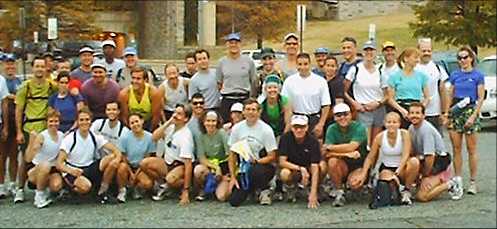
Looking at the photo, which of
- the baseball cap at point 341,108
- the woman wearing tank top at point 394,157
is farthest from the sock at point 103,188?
the woman wearing tank top at point 394,157

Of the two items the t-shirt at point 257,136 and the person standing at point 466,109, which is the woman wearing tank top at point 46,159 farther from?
the person standing at point 466,109

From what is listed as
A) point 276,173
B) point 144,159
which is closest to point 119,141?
point 144,159

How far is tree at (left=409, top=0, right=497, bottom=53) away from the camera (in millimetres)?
18266

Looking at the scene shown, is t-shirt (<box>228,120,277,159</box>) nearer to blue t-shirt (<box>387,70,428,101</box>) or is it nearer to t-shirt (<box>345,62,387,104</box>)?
t-shirt (<box>345,62,387,104</box>)

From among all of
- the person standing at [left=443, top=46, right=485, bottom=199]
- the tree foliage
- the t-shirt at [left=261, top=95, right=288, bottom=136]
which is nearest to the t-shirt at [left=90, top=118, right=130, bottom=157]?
the t-shirt at [left=261, top=95, right=288, bottom=136]

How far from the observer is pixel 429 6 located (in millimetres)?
21969

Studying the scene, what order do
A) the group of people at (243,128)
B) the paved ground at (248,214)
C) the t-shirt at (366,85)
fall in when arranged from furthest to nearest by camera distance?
the t-shirt at (366,85)
the group of people at (243,128)
the paved ground at (248,214)

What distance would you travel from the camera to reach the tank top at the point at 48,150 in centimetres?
969

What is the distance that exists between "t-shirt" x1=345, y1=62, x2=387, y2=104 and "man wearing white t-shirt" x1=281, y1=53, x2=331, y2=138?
0.44 m

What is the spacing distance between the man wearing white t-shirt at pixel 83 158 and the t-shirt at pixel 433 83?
3.47m

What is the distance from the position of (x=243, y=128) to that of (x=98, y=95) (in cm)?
168

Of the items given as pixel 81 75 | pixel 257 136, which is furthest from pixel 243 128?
pixel 81 75

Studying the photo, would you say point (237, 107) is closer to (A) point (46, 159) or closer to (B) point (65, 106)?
(B) point (65, 106)

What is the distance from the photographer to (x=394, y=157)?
9.45 meters
